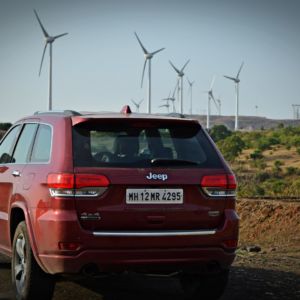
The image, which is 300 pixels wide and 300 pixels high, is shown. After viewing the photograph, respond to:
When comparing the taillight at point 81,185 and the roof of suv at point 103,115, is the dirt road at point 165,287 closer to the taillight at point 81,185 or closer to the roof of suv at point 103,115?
the taillight at point 81,185

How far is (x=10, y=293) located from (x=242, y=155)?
60.1m

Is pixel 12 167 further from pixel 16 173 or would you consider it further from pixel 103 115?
pixel 103 115

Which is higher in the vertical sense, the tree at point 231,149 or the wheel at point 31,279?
the wheel at point 31,279

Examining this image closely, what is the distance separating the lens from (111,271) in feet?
20.1

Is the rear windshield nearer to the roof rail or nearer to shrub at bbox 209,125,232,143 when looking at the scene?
the roof rail

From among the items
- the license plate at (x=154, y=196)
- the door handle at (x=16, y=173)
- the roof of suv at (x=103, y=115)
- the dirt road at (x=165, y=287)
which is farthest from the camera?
the dirt road at (x=165, y=287)

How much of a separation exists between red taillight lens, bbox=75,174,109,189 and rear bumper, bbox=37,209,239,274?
301 millimetres

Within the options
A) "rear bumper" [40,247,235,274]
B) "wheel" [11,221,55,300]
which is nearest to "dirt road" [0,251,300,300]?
"wheel" [11,221,55,300]

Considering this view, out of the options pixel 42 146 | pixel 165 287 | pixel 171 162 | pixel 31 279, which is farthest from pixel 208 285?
pixel 42 146

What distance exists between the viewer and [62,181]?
608cm

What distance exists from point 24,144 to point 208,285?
91.3 inches

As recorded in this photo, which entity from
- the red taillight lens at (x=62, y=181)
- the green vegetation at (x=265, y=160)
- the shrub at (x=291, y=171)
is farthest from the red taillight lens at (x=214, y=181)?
the shrub at (x=291, y=171)

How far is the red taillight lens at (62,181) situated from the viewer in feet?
19.9

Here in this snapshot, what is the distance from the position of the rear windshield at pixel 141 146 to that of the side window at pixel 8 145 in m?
1.65
